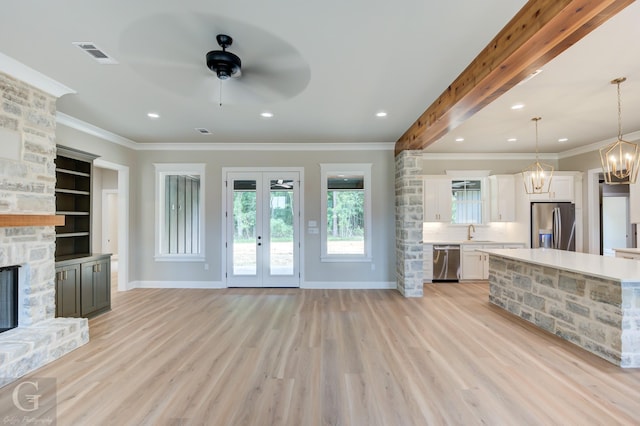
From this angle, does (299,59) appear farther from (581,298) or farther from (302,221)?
(581,298)

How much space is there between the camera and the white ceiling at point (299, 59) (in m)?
2.02

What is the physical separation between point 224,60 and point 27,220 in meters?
2.46

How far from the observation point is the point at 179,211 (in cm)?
581

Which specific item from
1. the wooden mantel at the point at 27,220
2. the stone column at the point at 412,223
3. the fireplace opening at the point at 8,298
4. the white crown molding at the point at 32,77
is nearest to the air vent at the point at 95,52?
the white crown molding at the point at 32,77

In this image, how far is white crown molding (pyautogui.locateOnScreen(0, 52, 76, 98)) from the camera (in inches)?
105

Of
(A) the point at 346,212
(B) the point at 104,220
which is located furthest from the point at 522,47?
(B) the point at 104,220

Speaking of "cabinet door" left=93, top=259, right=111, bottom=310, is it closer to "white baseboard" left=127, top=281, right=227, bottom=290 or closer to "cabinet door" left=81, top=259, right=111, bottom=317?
"cabinet door" left=81, top=259, right=111, bottom=317

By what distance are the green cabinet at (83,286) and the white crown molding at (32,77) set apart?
2.02m

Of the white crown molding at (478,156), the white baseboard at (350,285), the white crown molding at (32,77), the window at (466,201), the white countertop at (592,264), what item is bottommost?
the white baseboard at (350,285)

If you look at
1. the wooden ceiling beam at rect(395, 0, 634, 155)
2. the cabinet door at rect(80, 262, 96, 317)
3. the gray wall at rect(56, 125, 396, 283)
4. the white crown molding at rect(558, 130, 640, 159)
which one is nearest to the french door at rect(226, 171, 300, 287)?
the gray wall at rect(56, 125, 396, 283)

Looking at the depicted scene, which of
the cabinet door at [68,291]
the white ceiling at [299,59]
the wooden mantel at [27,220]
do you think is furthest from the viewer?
the cabinet door at [68,291]

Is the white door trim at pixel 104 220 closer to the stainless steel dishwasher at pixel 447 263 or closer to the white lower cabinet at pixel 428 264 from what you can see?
the white lower cabinet at pixel 428 264

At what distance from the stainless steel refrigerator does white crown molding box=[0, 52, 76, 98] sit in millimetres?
7918

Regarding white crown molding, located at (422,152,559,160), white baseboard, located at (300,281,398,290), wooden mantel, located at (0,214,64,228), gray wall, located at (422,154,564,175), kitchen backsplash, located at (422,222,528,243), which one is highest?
white crown molding, located at (422,152,559,160)
